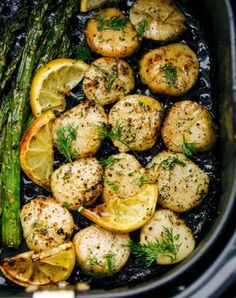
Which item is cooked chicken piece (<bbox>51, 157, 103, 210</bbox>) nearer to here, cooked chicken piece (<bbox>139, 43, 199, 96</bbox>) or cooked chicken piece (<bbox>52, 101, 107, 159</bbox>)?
cooked chicken piece (<bbox>52, 101, 107, 159</bbox>)

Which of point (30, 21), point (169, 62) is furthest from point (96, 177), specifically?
point (30, 21)

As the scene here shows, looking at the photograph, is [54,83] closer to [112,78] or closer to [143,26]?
[112,78]

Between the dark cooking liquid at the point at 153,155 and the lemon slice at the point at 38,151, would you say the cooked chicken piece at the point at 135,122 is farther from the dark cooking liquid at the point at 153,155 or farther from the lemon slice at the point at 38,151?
the lemon slice at the point at 38,151

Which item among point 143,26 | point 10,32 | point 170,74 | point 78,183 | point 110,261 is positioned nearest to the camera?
point 110,261

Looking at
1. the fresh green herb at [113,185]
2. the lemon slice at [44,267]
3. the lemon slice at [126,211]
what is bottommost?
the lemon slice at [44,267]

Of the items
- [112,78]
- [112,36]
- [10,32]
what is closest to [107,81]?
[112,78]

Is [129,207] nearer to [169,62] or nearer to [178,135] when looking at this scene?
[178,135]

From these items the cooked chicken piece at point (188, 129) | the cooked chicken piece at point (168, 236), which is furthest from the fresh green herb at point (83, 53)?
the cooked chicken piece at point (168, 236)
